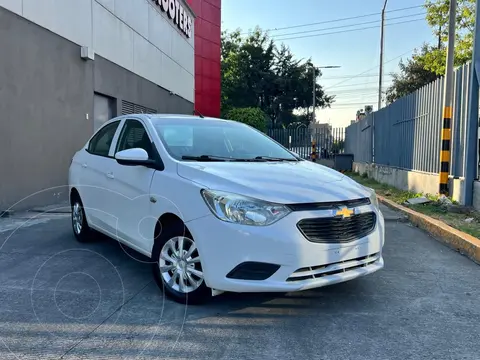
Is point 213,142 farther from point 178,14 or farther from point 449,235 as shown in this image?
point 178,14

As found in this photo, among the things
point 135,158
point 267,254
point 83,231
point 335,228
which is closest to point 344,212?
point 335,228

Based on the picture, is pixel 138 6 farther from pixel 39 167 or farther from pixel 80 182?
pixel 80 182

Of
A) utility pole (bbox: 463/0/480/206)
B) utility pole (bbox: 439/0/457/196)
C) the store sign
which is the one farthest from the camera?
the store sign

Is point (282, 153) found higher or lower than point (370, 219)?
higher

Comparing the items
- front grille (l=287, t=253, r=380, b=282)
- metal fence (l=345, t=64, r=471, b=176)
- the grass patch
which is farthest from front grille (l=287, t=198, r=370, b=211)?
metal fence (l=345, t=64, r=471, b=176)

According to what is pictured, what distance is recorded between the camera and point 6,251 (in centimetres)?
539

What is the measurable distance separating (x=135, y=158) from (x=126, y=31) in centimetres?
1008

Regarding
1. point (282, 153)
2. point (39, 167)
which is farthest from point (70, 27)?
point (282, 153)

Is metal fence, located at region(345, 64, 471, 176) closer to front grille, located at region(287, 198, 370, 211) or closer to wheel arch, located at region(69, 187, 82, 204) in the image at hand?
front grille, located at region(287, 198, 370, 211)

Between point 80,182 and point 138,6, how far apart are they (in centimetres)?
1000

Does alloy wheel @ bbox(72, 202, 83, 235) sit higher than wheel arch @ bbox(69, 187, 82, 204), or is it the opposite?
wheel arch @ bbox(69, 187, 82, 204)

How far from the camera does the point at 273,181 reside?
3.55 meters

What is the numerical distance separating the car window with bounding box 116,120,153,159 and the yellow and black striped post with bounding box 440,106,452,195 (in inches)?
243

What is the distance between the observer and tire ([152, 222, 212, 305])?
3537mm
